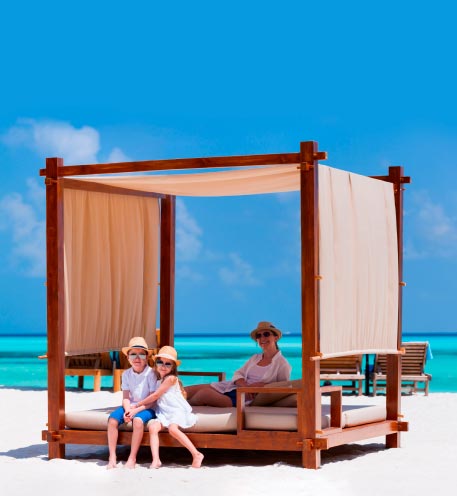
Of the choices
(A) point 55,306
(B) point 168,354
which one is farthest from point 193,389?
(A) point 55,306

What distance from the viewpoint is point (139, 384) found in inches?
404

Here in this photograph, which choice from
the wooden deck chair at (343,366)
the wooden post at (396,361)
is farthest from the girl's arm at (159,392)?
the wooden deck chair at (343,366)

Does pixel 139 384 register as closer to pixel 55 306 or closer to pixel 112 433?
pixel 112 433

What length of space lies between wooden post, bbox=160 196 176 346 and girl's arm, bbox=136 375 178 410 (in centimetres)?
209

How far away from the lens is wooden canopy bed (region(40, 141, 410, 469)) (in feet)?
32.1

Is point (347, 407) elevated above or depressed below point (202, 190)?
below

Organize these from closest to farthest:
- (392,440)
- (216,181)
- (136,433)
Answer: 1. (136,433)
2. (216,181)
3. (392,440)

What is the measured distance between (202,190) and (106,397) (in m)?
7.18

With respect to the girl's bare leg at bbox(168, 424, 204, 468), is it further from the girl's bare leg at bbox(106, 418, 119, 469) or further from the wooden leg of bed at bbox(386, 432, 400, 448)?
the wooden leg of bed at bbox(386, 432, 400, 448)

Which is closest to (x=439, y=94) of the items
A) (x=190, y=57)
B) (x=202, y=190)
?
(x=190, y=57)

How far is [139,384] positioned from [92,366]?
8648mm

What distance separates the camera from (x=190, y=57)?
3123 inches

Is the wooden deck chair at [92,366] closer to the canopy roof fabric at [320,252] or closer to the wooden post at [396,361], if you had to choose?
the canopy roof fabric at [320,252]

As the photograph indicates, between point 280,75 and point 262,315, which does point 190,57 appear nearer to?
point 280,75
